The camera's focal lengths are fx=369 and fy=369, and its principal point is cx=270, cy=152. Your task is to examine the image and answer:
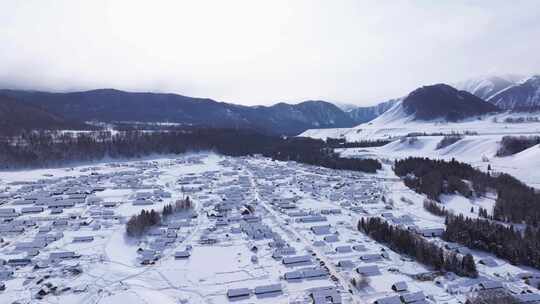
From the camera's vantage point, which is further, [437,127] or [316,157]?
[437,127]

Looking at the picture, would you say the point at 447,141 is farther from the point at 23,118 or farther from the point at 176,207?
the point at 23,118

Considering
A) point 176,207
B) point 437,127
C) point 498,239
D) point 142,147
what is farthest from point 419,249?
point 437,127

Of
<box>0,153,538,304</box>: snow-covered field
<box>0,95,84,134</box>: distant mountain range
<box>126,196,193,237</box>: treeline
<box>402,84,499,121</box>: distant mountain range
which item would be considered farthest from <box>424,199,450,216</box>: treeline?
<box>402,84,499,121</box>: distant mountain range

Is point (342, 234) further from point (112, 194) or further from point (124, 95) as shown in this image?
point (124, 95)

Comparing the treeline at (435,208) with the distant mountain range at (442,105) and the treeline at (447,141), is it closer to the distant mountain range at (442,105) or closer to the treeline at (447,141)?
the treeline at (447,141)

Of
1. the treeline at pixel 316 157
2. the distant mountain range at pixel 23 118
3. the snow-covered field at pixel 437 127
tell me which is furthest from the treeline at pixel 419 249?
the distant mountain range at pixel 23 118

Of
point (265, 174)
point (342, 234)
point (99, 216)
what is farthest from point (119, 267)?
point (265, 174)
